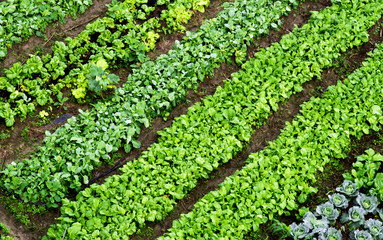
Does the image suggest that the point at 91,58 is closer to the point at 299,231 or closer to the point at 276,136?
the point at 276,136

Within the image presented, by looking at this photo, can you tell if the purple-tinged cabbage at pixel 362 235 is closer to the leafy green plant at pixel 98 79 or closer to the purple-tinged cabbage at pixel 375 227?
the purple-tinged cabbage at pixel 375 227

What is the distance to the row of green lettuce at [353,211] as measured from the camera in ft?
16.0

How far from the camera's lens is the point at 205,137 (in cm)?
553

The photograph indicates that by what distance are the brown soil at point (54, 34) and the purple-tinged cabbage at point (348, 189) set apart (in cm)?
465

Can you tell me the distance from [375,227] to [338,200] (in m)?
0.52

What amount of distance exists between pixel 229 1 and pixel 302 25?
139 centimetres

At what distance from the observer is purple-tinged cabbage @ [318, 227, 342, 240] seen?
4.85 m

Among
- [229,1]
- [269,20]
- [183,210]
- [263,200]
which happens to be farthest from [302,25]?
[183,210]

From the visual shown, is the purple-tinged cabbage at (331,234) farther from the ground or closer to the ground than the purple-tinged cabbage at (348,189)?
closer to the ground

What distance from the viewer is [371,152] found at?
18.4 ft

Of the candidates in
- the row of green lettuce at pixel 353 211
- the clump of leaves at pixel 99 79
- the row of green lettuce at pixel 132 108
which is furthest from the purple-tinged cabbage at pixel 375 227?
the clump of leaves at pixel 99 79

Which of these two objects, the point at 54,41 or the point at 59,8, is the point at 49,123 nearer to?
the point at 54,41

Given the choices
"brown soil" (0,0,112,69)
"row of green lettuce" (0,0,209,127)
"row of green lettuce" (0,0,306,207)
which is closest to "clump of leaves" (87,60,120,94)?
"row of green lettuce" (0,0,209,127)

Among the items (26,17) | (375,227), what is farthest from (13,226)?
(375,227)
